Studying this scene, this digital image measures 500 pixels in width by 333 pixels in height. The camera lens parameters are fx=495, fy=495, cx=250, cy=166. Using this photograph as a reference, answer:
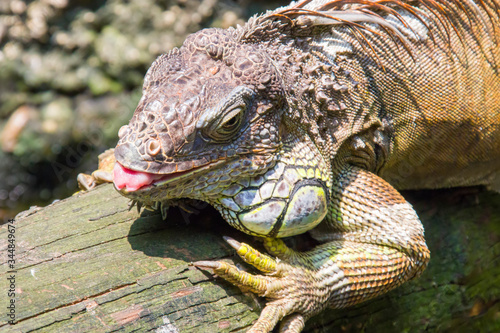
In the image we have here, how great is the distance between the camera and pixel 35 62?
384 inches

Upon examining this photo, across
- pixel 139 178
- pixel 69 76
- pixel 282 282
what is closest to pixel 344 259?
pixel 282 282

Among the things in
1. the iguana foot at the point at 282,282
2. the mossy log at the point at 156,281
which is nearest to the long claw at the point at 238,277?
the iguana foot at the point at 282,282

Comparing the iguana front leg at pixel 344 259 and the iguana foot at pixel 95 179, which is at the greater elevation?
the iguana foot at pixel 95 179

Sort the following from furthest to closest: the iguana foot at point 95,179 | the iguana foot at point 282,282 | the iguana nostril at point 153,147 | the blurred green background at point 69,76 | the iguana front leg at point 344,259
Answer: the blurred green background at point 69,76 < the iguana foot at point 95,179 < the iguana front leg at point 344,259 < the iguana foot at point 282,282 < the iguana nostril at point 153,147

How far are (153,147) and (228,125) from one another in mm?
Answer: 515

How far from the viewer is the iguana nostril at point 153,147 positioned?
122 inches

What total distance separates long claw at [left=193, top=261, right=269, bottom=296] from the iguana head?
18.2 inches

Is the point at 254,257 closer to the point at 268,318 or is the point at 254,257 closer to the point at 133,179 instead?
the point at 268,318

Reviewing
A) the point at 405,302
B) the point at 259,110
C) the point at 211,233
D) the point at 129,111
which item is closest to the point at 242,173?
the point at 259,110

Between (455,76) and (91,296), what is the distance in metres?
3.60

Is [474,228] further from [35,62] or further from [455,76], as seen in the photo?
[35,62]

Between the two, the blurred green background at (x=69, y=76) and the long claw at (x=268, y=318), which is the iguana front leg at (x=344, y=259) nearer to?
the long claw at (x=268, y=318)

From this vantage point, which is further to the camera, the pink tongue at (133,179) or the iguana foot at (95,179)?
the iguana foot at (95,179)

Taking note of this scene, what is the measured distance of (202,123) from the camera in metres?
3.18
